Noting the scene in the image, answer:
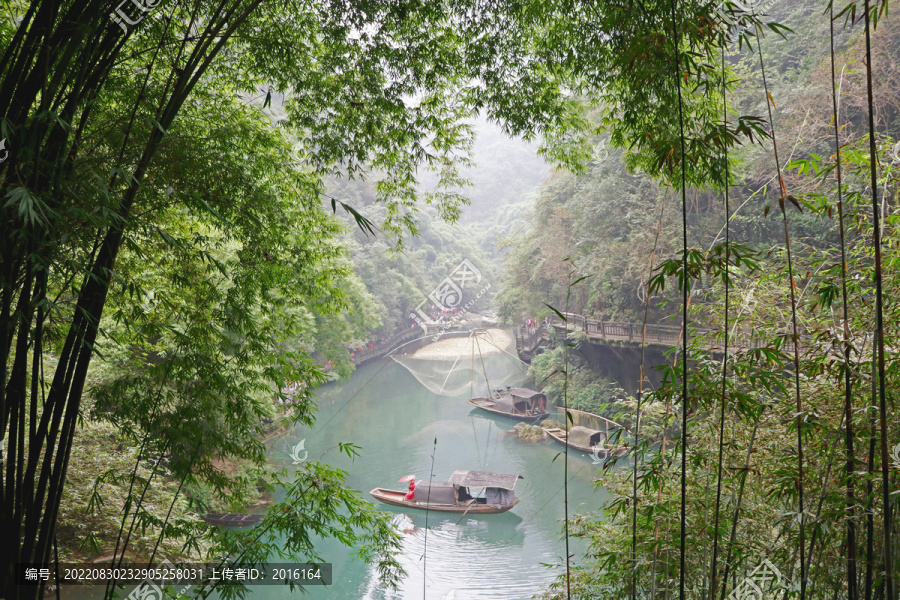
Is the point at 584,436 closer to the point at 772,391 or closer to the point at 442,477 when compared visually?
the point at 442,477

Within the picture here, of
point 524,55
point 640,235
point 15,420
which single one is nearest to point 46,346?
point 15,420

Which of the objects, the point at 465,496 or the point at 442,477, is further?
the point at 442,477

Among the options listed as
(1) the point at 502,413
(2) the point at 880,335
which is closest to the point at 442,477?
(1) the point at 502,413

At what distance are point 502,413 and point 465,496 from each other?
3.24m

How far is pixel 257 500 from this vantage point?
5.99 meters

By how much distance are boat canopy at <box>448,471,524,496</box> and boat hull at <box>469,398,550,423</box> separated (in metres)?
2.86

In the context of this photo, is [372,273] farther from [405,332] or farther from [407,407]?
[407,407]

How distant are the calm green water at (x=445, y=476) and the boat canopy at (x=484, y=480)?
0.38m

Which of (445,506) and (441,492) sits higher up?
(441,492)

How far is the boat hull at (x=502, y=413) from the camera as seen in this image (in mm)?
9086

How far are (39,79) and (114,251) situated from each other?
407mm
